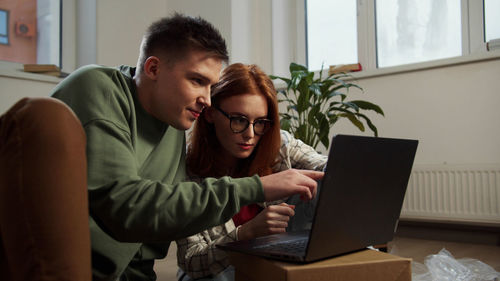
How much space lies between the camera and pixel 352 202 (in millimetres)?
711

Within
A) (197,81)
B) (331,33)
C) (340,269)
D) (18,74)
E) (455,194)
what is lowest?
(455,194)

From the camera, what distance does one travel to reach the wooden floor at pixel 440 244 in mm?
2281

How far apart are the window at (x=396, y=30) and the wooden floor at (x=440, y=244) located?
3.89 ft

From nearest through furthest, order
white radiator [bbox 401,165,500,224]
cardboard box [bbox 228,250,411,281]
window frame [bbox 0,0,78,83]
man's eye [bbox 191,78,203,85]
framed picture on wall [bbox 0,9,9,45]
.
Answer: cardboard box [bbox 228,250,411,281]
man's eye [bbox 191,78,203,85]
white radiator [bbox 401,165,500,224]
framed picture on wall [bbox 0,9,9,45]
window frame [bbox 0,0,78,83]

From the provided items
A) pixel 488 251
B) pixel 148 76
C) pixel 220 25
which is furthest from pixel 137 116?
pixel 220 25

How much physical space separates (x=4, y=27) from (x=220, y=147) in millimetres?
2537

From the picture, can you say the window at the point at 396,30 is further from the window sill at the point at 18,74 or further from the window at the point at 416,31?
the window sill at the point at 18,74

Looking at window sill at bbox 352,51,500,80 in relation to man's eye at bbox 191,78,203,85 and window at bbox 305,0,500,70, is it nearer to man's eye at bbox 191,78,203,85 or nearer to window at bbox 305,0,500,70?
window at bbox 305,0,500,70

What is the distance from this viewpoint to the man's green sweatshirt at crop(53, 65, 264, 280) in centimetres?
70

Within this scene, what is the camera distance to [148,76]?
91 centimetres

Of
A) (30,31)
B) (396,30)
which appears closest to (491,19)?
(396,30)

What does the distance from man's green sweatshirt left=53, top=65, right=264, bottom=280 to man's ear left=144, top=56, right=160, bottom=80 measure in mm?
53

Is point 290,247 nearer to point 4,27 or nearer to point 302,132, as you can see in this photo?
point 302,132

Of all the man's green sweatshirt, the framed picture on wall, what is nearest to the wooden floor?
the man's green sweatshirt
